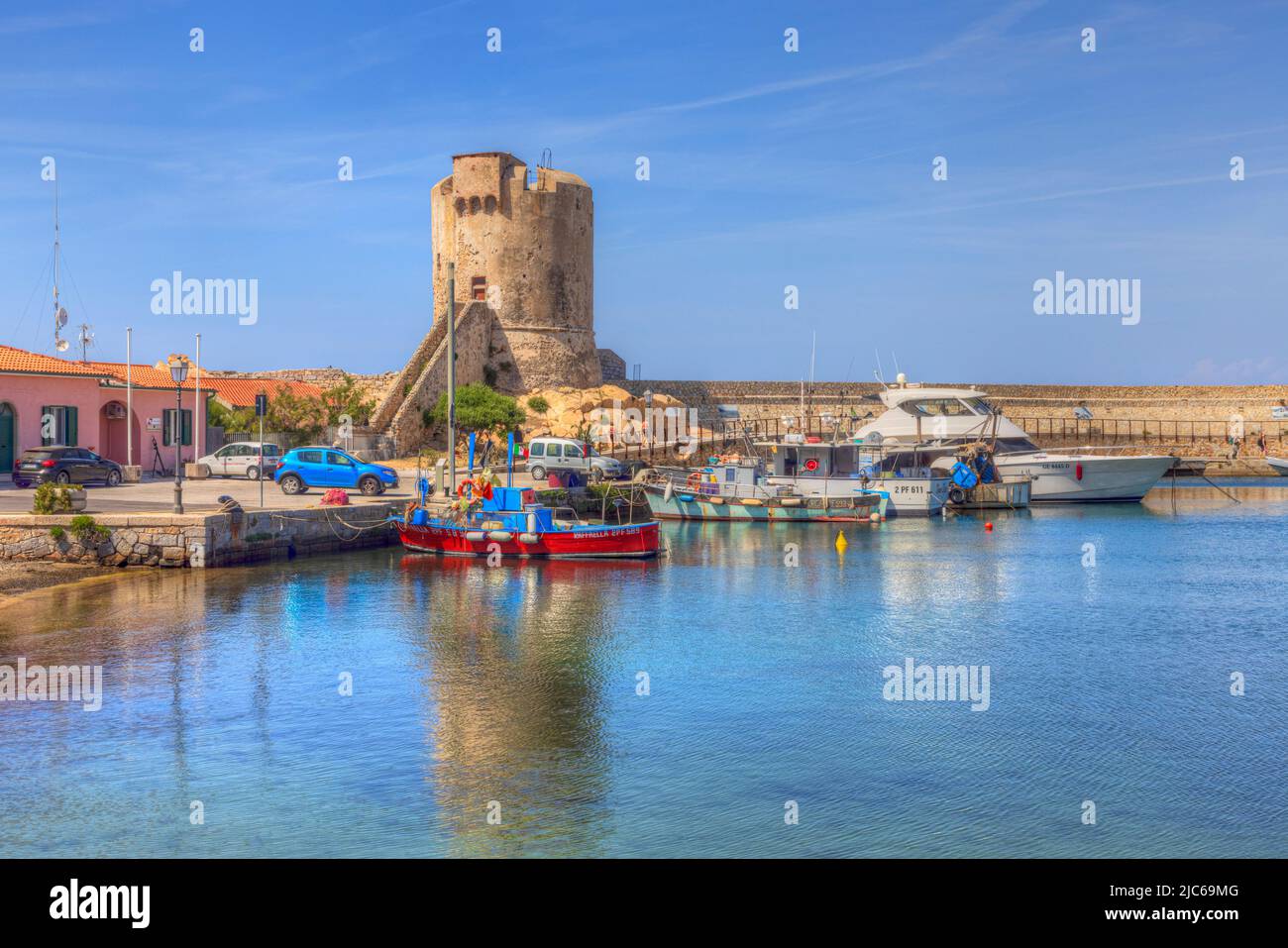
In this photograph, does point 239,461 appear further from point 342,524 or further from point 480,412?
point 480,412

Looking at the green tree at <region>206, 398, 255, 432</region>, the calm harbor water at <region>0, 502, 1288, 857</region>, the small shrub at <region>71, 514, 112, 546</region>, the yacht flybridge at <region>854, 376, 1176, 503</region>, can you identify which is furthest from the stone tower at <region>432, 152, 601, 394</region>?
the small shrub at <region>71, 514, 112, 546</region>

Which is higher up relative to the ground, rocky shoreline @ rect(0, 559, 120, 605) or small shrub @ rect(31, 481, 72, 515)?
small shrub @ rect(31, 481, 72, 515)

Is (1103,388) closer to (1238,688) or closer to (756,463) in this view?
(756,463)

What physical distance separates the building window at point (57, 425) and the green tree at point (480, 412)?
1502 cm

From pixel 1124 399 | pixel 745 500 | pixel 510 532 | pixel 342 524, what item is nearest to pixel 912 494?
pixel 745 500

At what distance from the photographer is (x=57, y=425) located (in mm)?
31609

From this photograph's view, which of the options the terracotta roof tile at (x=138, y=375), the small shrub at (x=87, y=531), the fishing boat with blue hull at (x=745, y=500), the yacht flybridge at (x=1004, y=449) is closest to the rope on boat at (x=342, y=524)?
the small shrub at (x=87, y=531)

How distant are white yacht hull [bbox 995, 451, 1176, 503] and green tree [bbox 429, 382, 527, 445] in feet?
60.6

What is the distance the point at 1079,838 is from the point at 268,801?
684 cm

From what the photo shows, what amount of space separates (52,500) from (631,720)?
1396 centimetres

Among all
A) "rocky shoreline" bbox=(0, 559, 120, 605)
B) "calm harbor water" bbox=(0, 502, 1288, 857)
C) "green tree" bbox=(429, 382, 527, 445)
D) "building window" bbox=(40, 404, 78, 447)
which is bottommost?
"calm harbor water" bbox=(0, 502, 1288, 857)

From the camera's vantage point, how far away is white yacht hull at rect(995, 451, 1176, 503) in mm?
45844

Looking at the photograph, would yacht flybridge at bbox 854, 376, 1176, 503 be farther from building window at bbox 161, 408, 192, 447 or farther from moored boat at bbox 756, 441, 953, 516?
building window at bbox 161, 408, 192, 447
